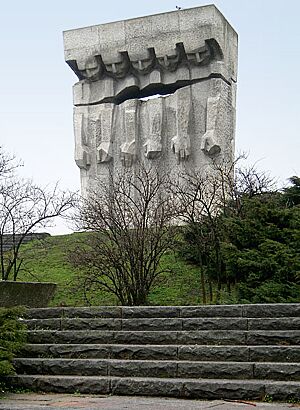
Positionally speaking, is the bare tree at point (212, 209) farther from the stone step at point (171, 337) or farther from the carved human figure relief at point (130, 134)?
the stone step at point (171, 337)

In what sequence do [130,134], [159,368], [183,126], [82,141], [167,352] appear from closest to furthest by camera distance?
1. [159,368]
2. [167,352]
3. [183,126]
4. [130,134]
5. [82,141]

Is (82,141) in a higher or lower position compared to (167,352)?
higher

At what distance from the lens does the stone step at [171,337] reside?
27.3 ft

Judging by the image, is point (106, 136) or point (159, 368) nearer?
point (159, 368)

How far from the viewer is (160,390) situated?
7473 millimetres

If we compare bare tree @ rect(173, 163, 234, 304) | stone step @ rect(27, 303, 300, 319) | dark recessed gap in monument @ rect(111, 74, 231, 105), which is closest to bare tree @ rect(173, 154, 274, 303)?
bare tree @ rect(173, 163, 234, 304)

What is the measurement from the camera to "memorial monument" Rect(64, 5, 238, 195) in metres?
24.0

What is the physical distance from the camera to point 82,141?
26.2 metres

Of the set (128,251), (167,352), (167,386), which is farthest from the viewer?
(128,251)

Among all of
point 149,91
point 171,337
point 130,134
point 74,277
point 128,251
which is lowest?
point 171,337

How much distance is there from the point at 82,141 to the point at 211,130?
4.97m

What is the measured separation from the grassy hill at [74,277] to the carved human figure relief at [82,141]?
8.95 feet

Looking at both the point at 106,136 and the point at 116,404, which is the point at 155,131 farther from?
the point at 116,404

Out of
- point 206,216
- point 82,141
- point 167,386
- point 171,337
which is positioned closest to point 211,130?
point 82,141
